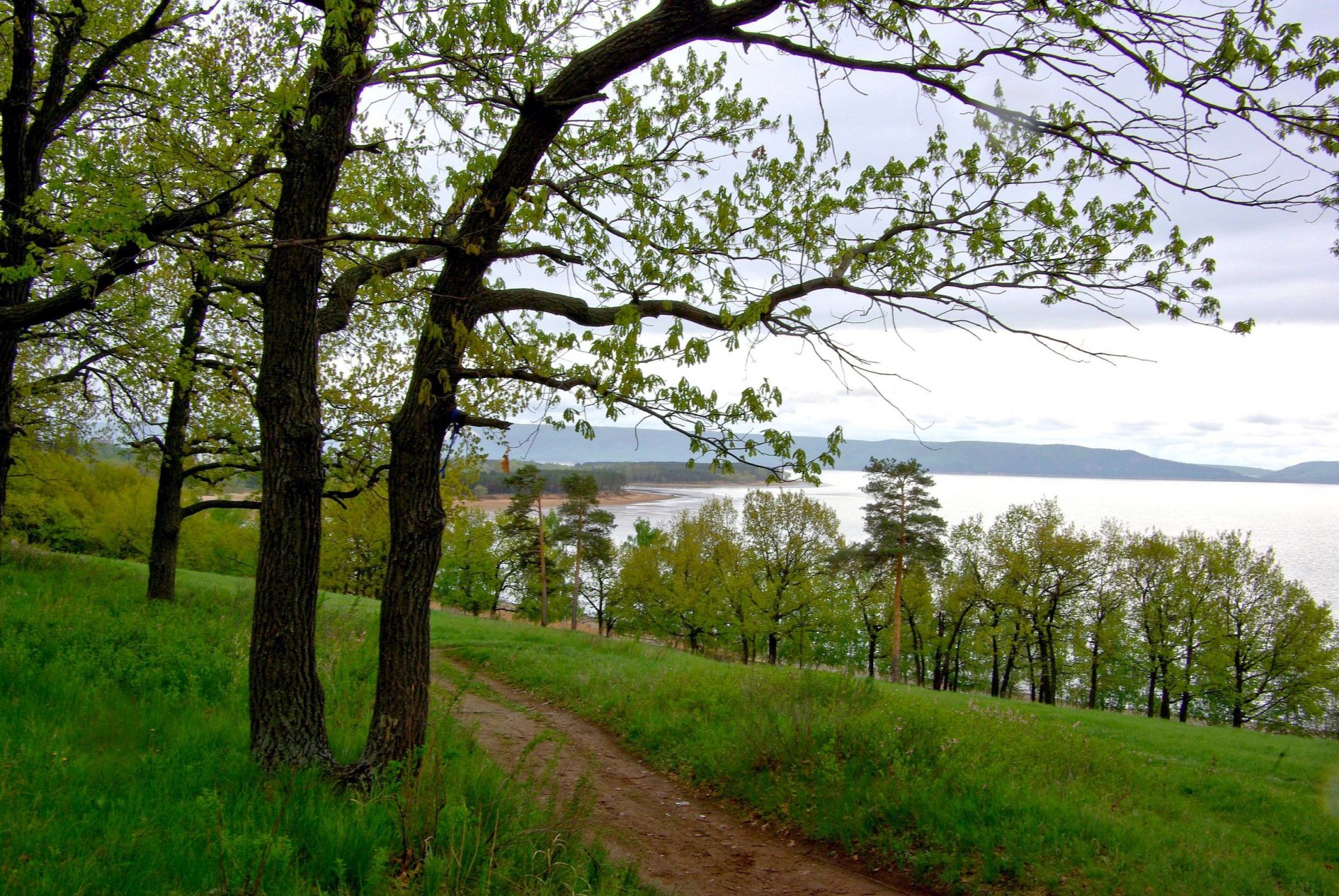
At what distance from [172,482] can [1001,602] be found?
3708 centimetres

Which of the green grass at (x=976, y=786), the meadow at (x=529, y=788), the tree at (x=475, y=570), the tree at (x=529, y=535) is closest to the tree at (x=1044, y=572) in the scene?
the tree at (x=529, y=535)

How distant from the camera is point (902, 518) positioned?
33844 mm

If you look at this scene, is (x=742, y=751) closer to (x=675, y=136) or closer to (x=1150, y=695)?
(x=675, y=136)

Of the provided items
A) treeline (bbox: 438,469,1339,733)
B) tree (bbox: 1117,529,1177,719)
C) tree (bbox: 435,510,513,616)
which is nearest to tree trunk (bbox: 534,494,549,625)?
treeline (bbox: 438,469,1339,733)

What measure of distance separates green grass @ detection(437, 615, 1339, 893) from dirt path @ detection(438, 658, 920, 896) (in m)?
0.27

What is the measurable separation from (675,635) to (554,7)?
147 feet

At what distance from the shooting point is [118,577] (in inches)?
526

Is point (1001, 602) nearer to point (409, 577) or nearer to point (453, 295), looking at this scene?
point (409, 577)

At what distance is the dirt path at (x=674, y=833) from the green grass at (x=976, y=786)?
0.27 meters

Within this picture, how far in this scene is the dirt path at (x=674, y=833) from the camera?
5.93 meters

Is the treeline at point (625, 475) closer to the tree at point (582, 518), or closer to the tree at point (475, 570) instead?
the tree at point (582, 518)

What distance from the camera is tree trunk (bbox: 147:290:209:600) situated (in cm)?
1078

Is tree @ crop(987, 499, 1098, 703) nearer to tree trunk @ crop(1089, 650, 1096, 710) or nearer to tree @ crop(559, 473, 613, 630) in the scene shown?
tree trunk @ crop(1089, 650, 1096, 710)

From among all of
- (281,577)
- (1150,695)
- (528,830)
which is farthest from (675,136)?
(1150,695)
